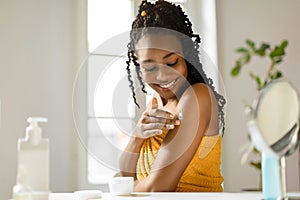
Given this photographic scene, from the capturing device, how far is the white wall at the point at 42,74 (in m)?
1.55

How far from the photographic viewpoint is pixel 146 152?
1.15 meters

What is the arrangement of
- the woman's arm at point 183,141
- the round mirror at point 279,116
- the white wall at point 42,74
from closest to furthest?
the round mirror at point 279,116
the woman's arm at point 183,141
the white wall at point 42,74

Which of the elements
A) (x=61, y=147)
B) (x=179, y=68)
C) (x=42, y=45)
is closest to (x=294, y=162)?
(x=179, y=68)

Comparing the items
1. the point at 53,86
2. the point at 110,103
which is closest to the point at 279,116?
the point at 110,103

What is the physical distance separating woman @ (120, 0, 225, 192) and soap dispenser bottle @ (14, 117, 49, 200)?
34 cm

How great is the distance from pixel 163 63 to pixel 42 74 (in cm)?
61

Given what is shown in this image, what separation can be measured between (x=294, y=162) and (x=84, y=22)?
883mm

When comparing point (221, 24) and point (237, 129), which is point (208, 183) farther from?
point (221, 24)

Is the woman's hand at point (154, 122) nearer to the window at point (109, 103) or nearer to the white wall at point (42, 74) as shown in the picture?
the window at point (109, 103)

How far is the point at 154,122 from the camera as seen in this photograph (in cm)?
114

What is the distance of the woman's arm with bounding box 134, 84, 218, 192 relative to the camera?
1.06m

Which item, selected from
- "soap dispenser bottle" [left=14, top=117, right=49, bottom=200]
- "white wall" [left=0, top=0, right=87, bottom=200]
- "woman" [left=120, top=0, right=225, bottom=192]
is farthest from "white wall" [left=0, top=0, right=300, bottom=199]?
"soap dispenser bottle" [left=14, top=117, right=49, bottom=200]

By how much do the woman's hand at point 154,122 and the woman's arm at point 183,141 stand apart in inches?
0.8

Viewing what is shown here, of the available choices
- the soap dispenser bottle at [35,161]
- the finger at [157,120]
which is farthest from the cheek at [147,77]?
the soap dispenser bottle at [35,161]
